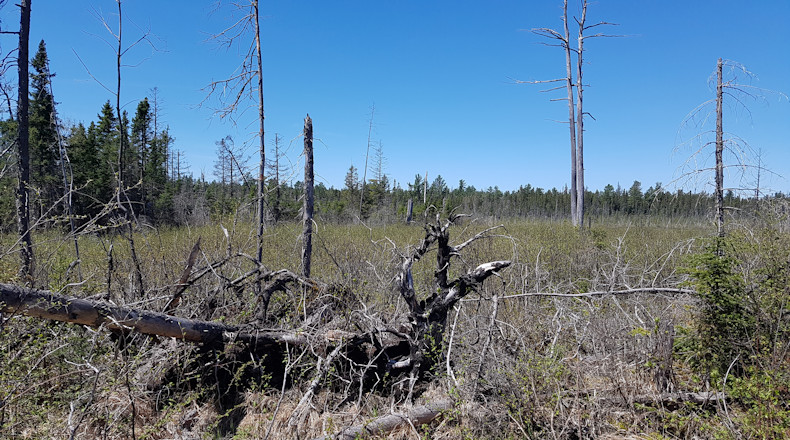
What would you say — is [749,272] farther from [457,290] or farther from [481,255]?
[481,255]

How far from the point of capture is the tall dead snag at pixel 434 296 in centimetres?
351

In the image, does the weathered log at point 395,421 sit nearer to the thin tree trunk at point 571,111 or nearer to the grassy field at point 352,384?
the grassy field at point 352,384

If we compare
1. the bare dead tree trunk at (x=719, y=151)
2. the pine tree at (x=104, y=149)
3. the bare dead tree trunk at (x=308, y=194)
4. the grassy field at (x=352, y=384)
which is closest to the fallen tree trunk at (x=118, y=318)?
the grassy field at (x=352, y=384)

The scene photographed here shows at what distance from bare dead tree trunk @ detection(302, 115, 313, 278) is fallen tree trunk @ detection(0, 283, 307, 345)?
183 centimetres

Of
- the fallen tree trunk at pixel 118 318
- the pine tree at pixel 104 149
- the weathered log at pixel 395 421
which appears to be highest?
the pine tree at pixel 104 149

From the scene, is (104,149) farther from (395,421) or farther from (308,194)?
(395,421)

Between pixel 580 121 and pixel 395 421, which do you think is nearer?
pixel 395 421

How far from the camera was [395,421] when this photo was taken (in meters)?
3.05

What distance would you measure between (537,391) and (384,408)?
126 cm

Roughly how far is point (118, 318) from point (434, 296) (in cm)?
262

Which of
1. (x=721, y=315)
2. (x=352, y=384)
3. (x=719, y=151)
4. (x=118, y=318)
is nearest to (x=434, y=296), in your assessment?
(x=352, y=384)

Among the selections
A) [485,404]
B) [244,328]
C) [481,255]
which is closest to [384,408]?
[485,404]

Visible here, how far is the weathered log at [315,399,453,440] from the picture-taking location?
2863 millimetres

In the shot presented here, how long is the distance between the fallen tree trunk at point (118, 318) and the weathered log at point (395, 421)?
3.45 feet
